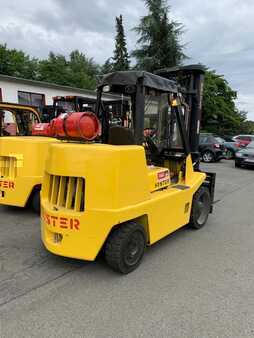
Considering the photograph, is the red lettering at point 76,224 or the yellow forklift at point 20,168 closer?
the red lettering at point 76,224

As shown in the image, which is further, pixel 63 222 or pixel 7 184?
pixel 7 184

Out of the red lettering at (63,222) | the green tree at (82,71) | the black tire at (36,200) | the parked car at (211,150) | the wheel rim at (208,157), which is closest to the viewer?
the red lettering at (63,222)

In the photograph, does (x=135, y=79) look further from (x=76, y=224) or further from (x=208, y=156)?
(x=208, y=156)

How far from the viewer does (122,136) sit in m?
3.71

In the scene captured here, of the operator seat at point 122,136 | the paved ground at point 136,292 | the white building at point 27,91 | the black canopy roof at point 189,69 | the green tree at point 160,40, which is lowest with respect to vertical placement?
the paved ground at point 136,292

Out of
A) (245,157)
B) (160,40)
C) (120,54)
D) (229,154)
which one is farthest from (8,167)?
(120,54)

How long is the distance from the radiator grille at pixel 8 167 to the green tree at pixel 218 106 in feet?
92.1

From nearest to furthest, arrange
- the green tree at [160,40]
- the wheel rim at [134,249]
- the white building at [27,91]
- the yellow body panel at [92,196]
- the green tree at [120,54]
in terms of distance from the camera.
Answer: the yellow body panel at [92,196] → the wheel rim at [134,249] → the white building at [27,91] → the green tree at [160,40] → the green tree at [120,54]

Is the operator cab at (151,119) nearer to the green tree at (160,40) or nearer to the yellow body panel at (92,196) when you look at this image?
the yellow body panel at (92,196)

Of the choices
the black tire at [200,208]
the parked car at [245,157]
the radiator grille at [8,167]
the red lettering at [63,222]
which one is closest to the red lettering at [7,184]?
the radiator grille at [8,167]

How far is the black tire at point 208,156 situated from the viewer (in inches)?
627

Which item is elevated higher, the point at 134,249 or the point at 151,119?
the point at 151,119

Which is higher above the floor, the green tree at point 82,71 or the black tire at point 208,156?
A: the green tree at point 82,71

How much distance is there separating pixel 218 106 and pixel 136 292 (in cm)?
3217
